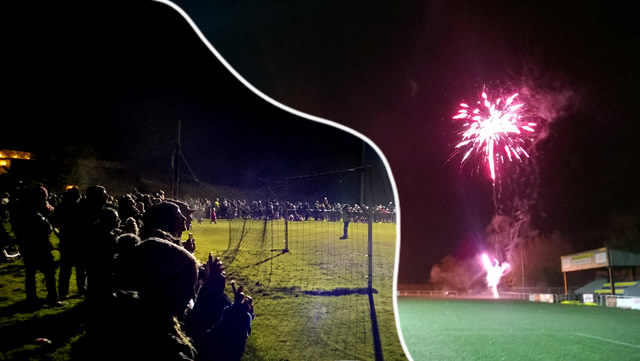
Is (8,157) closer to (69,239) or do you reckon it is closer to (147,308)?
(69,239)

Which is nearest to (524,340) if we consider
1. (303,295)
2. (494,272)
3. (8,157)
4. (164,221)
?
(303,295)

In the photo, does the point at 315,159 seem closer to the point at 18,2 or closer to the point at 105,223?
the point at 105,223

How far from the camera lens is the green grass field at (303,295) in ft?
3.92

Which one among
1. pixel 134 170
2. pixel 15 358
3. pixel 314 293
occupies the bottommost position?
pixel 15 358

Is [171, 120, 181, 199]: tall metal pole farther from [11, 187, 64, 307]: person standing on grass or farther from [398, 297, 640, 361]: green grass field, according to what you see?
[398, 297, 640, 361]: green grass field

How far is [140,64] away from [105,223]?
1.56ft

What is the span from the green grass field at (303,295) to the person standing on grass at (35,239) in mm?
68

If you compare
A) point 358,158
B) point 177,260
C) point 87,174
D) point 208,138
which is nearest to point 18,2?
point 87,174

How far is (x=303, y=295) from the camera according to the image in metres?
1.20

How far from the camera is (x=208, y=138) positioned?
1187 millimetres

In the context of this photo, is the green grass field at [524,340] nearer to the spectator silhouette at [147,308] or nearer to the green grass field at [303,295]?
the green grass field at [303,295]

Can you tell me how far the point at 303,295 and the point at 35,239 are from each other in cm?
94

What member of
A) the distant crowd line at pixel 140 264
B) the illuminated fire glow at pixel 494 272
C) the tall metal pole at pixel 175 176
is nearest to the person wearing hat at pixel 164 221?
the distant crowd line at pixel 140 264

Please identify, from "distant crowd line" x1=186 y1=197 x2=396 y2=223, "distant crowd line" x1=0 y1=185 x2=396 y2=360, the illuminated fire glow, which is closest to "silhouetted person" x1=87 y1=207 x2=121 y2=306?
"distant crowd line" x1=0 y1=185 x2=396 y2=360
